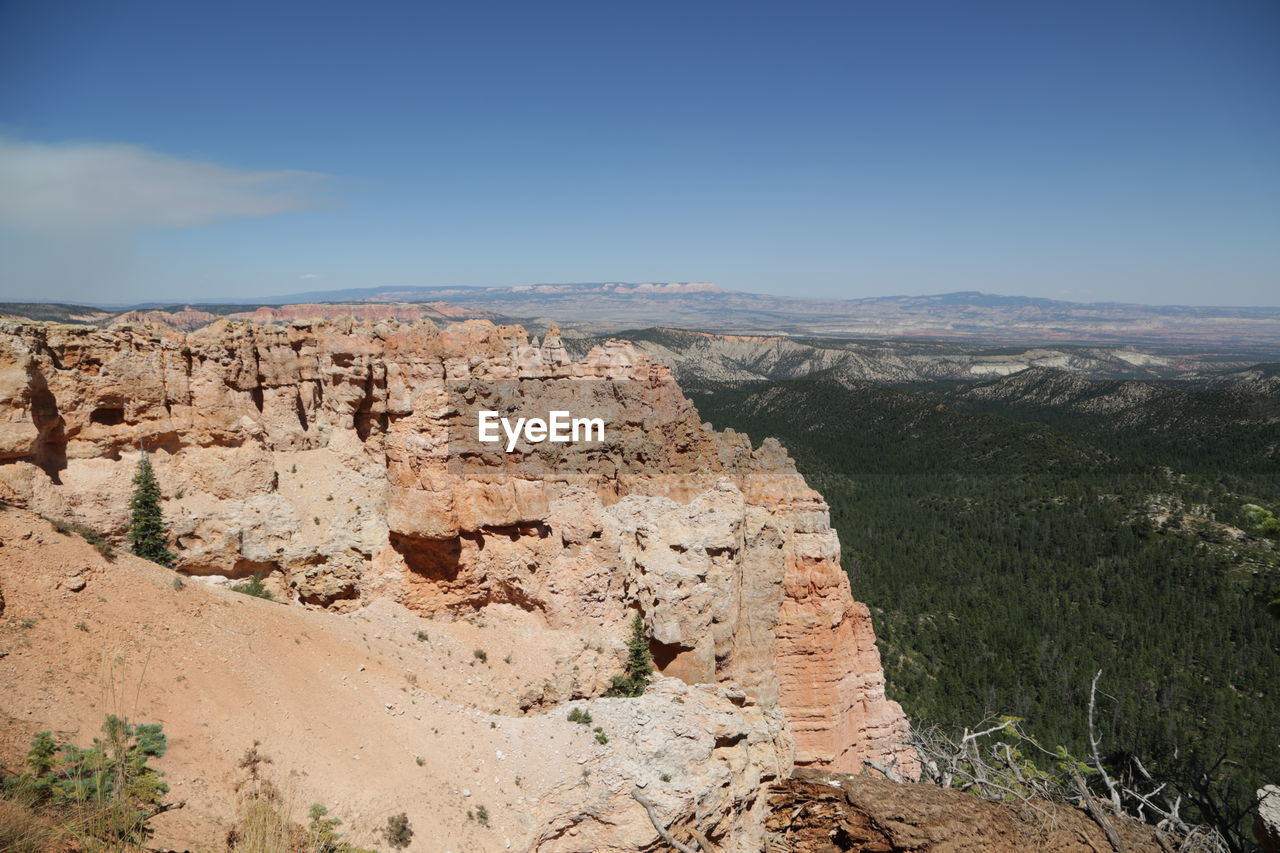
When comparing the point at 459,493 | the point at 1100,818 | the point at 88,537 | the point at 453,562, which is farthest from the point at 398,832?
the point at 1100,818

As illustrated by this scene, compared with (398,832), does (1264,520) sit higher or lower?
higher

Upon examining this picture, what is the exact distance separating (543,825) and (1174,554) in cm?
6949

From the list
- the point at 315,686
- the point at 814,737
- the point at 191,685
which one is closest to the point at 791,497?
the point at 814,737

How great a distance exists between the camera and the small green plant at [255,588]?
1595 cm

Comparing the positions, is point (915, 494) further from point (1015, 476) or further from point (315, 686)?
point (315, 686)

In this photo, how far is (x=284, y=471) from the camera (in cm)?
1816

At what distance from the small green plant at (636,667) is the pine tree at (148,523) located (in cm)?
1069

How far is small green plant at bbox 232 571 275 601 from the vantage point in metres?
16.0

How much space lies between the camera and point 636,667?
16.5m

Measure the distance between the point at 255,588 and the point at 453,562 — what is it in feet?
15.0

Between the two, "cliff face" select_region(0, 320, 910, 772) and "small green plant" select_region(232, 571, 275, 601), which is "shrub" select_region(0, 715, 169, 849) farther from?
"cliff face" select_region(0, 320, 910, 772)

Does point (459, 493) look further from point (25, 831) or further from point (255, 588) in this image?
point (25, 831)

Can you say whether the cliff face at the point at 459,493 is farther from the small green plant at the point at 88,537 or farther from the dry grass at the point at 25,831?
the dry grass at the point at 25,831

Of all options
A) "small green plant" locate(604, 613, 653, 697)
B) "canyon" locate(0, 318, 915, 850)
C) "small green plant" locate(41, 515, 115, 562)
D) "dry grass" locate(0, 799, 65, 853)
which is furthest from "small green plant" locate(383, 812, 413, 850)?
"small green plant" locate(41, 515, 115, 562)
